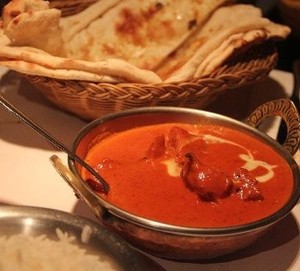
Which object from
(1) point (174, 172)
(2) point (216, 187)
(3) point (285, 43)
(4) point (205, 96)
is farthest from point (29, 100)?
(3) point (285, 43)

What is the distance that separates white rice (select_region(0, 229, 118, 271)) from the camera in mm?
866

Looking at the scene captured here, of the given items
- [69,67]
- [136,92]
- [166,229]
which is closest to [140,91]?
[136,92]

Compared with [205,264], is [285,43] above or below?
below

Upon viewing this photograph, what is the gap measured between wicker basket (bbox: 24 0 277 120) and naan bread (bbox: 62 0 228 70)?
22 centimetres

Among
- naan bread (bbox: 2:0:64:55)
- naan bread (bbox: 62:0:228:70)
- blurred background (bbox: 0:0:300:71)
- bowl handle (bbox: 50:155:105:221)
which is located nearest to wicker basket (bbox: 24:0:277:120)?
naan bread (bbox: 2:0:64:55)

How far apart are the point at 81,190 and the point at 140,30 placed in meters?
0.83

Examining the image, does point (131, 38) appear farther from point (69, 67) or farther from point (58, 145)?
point (58, 145)

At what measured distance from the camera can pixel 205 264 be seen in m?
0.99

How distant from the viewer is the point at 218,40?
147 centimetres

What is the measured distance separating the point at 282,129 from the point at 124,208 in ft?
2.42

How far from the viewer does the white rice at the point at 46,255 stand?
0.87 metres

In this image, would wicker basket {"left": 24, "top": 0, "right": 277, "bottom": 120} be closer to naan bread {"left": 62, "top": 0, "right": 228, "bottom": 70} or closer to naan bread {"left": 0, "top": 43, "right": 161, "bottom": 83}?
naan bread {"left": 0, "top": 43, "right": 161, "bottom": 83}

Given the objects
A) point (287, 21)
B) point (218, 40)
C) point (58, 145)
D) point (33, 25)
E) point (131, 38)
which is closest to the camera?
point (58, 145)

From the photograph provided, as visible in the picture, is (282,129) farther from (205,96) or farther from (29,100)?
(29,100)
